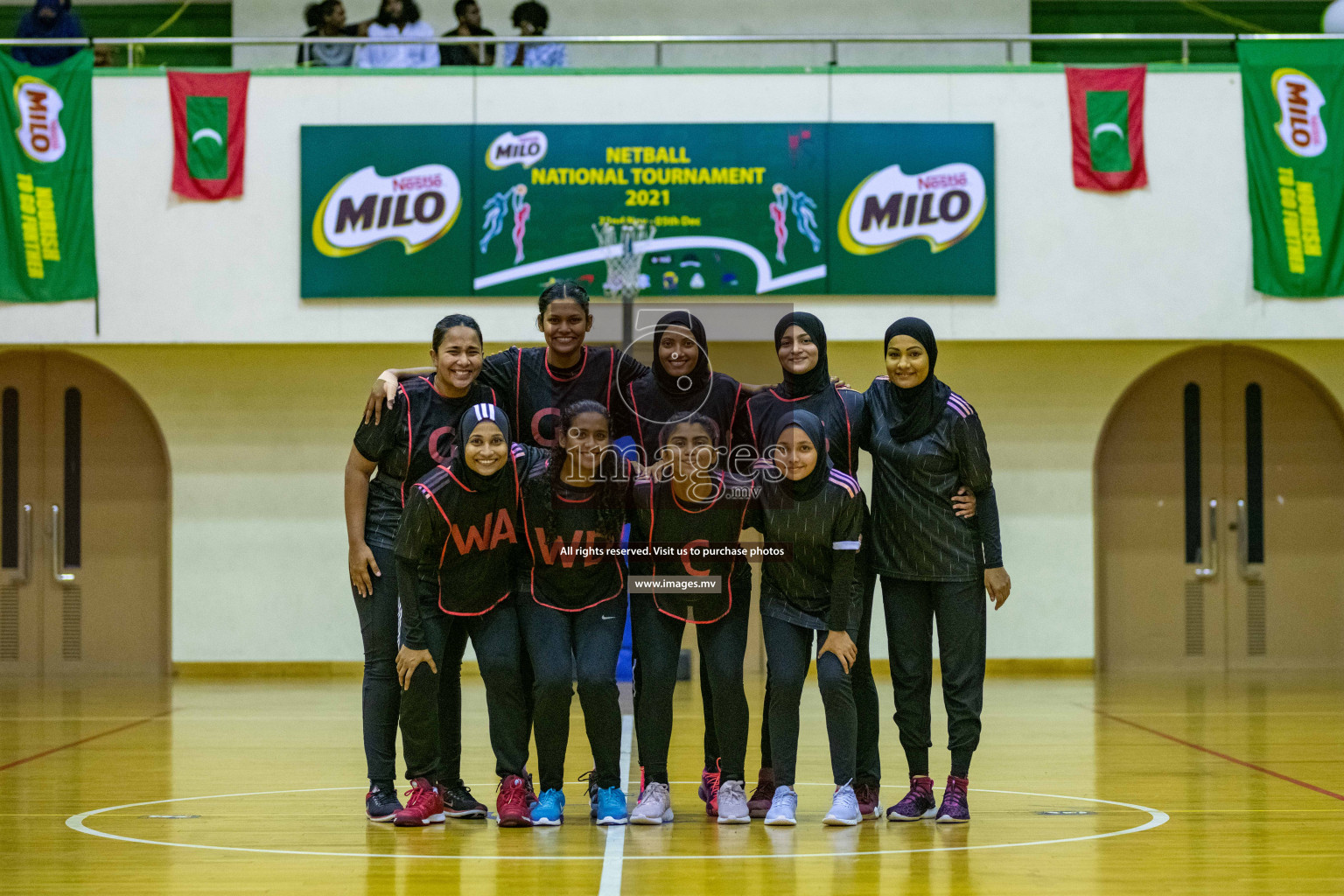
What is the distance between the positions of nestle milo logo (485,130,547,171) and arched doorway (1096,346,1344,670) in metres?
5.57

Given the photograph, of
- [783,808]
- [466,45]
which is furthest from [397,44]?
[783,808]

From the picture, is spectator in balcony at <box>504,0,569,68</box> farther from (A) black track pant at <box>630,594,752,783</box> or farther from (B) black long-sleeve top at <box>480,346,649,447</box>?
(A) black track pant at <box>630,594,752,783</box>

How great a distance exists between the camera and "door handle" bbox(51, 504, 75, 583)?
1199 cm

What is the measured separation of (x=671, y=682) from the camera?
497cm

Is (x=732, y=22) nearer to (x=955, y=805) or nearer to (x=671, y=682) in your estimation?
(x=671, y=682)

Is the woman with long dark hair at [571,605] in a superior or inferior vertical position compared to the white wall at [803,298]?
inferior

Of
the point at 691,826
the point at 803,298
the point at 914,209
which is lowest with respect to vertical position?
the point at 691,826

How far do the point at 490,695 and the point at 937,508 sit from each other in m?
1.80

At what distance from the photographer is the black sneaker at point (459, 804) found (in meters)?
5.18

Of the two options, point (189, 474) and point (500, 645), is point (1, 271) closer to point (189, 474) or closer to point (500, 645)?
point (189, 474)

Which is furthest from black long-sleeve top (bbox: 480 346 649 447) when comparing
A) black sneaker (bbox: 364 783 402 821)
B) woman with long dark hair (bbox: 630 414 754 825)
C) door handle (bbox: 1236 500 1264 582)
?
door handle (bbox: 1236 500 1264 582)

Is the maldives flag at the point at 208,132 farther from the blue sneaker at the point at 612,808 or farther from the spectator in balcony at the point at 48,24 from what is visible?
the blue sneaker at the point at 612,808

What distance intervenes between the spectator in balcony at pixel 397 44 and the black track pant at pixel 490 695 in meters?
7.39

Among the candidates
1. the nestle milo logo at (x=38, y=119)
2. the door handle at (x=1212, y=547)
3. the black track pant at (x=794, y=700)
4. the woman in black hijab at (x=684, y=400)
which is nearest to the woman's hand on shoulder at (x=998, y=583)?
the black track pant at (x=794, y=700)
